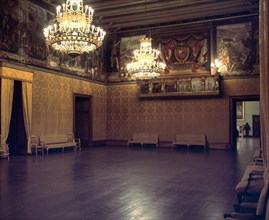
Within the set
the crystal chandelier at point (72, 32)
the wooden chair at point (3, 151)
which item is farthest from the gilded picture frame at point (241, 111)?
the wooden chair at point (3, 151)

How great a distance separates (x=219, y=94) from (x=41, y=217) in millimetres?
13497

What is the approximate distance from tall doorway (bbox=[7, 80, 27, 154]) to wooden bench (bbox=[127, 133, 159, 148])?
6577mm

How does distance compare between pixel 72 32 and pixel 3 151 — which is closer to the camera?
pixel 72 32

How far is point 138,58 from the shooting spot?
43.3 ft

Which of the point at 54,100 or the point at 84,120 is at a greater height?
the point at 54,100

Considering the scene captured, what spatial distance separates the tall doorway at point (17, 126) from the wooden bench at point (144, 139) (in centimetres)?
658

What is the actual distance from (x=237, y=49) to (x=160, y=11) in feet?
15.3

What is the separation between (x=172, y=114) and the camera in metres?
17.9

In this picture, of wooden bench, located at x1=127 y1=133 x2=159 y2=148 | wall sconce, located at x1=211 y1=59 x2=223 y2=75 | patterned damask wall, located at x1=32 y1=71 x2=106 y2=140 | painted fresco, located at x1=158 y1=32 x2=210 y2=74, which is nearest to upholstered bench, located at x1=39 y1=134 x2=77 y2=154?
patterned damask wall, located at x1=32 y1=71 x2=106 y2=140

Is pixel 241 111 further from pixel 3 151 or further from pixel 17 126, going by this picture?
pixel 3 151

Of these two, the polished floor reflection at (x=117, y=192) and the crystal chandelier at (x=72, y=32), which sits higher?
the crystal chandelier at (x=72, y=32)

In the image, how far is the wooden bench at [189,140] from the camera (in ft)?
54.1

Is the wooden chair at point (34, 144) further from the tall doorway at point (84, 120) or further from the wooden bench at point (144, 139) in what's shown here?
the wooden bench at point (144, 139)

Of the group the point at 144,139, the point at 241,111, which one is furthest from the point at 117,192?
the point at 241,111
